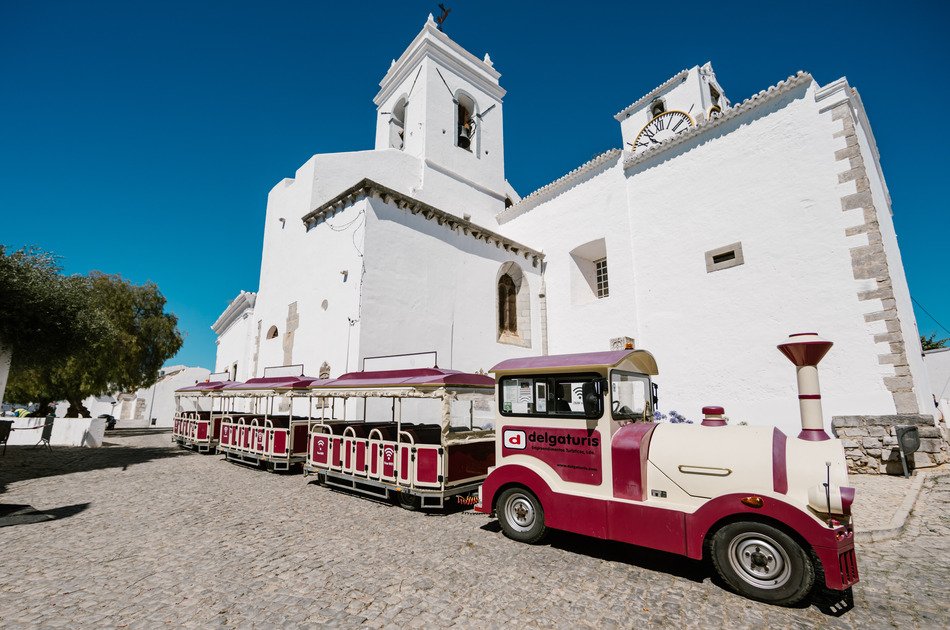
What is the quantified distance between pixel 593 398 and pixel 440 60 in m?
19.2

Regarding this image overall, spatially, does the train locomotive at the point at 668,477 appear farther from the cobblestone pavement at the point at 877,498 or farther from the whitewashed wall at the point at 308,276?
the whitewashed wall at the point at 308,276

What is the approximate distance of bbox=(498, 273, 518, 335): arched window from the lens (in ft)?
53.0

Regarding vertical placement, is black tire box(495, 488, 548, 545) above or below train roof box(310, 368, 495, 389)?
below

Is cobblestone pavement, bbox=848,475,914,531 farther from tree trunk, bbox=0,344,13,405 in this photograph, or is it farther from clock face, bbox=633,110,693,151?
tree trunk, bbox=0,344,13,405

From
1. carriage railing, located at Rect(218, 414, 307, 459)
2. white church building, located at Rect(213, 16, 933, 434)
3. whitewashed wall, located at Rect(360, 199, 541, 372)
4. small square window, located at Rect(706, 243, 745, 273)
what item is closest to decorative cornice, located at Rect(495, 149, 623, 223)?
white church building, located at Rect(213, 16, 933, 434)

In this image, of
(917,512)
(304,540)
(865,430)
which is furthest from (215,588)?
(865,430)

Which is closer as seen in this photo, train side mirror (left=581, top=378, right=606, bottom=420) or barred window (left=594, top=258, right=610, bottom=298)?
train side mirror (left=581, top=378, right=606, bottom=420)

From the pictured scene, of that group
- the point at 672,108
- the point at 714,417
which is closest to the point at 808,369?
the point at 714,417

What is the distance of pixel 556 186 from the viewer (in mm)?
17062

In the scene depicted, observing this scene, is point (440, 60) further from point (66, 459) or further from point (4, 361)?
point (66, 459)

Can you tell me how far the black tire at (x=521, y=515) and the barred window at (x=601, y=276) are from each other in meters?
12.2

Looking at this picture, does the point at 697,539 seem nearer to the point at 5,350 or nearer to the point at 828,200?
the point at 828,200

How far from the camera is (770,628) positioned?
3193 millimetres

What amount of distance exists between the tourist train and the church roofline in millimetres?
17061
